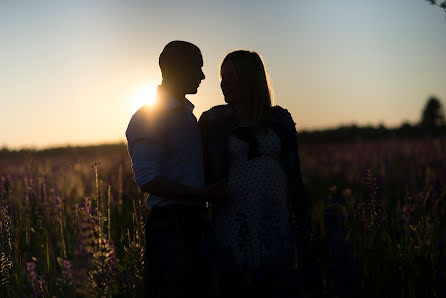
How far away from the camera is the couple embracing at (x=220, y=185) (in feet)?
7.88

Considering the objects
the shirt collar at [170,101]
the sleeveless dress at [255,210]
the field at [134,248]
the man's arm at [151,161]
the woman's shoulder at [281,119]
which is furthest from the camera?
the woman's shoulder at [281,119]

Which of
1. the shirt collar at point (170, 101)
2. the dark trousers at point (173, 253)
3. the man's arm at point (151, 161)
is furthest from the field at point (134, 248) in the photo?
the shirt collar at point (170, 101)

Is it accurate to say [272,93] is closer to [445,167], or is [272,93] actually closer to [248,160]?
[248,160]

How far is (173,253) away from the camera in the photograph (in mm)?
2400

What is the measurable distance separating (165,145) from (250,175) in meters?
0.57

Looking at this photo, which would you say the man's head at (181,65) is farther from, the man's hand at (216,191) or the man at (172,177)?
the man's hand at (216,191)

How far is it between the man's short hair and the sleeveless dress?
55 centimetres

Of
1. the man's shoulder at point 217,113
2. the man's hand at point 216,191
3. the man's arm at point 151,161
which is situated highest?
the man's shoulder at point 217,113

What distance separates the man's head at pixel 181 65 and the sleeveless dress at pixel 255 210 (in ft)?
1.46

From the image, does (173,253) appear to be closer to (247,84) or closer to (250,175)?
(250,175)

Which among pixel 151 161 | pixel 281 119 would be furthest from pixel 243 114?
pixel 151 161

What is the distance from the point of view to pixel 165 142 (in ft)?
8.03

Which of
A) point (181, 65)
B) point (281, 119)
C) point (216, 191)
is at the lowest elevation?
point (216, 191)

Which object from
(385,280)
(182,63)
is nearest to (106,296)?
(182,63)
